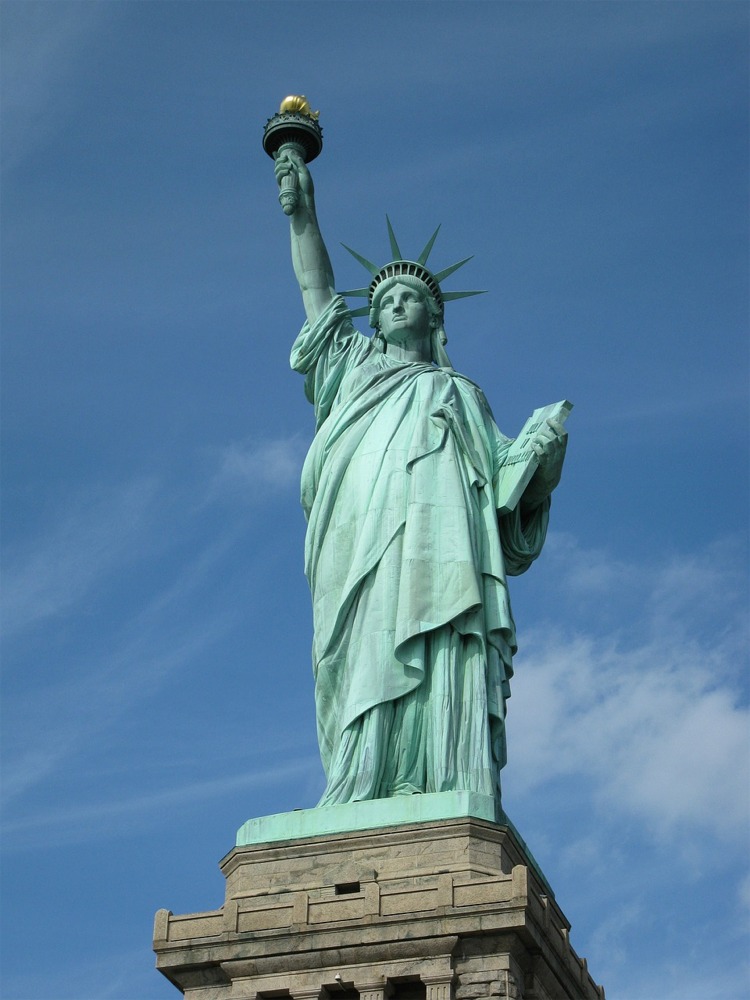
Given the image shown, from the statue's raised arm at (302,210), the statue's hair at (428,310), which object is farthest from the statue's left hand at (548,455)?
the statue's raised arm at (302,210)

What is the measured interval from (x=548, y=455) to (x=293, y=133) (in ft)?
19.8

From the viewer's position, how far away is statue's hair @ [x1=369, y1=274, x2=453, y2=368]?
25578 mm

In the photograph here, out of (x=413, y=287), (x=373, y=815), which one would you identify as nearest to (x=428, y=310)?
(x=413, y=287)

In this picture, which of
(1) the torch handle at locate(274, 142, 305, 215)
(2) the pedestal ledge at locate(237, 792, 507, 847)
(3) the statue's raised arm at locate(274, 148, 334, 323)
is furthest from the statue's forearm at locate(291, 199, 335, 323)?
(2) the pedestal ledge at locate(237, 792, 507, 847)

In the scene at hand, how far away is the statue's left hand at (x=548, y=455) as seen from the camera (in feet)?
76.8

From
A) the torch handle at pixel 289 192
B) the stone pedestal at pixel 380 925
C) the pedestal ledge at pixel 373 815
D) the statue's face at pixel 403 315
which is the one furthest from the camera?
the torch handle at pixel 289 192

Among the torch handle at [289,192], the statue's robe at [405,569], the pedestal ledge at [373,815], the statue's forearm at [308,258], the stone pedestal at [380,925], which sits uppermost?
the torch handle at [289,192]

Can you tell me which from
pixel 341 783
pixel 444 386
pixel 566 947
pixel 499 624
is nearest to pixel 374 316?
pixel 444 386

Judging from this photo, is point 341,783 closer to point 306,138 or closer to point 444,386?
point 444,386

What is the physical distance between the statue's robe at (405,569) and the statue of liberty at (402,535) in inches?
0.8

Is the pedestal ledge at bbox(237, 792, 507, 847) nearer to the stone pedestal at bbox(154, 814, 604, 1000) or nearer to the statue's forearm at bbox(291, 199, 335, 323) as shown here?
the stone pedestal at bbox(154, 814, 604, 1000)

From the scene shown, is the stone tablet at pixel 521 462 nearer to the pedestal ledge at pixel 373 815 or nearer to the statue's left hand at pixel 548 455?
the statue's left hand at pixel 548 455

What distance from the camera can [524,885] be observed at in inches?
744

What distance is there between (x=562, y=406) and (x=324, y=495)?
122 inches
